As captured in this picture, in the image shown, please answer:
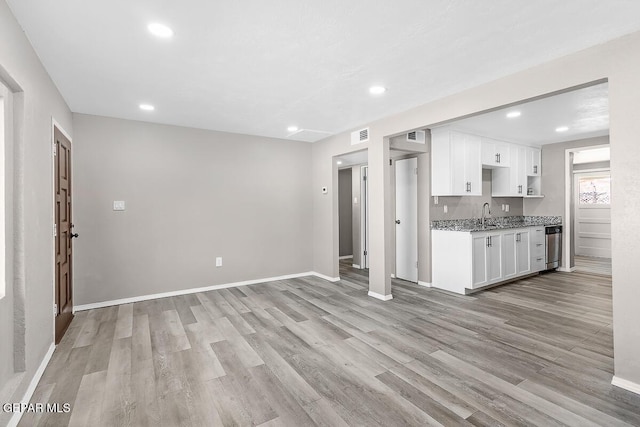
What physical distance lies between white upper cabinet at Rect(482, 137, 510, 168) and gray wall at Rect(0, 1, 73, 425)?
18.9ft

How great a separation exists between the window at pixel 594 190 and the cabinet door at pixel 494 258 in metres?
4.82

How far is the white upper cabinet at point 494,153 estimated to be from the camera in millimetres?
5238

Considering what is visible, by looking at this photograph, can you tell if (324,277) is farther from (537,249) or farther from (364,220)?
(537,249)

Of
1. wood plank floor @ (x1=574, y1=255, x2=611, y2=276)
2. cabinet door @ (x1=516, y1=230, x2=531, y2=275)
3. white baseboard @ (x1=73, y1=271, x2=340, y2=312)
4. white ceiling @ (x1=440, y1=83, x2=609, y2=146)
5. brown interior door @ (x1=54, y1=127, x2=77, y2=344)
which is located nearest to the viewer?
brown interior door @ (x1=54, y1=127, x2=77, y2=344)

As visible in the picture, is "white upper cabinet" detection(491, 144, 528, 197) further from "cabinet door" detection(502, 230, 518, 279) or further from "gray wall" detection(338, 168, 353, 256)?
"gray wall" detection(338, 168, 353, 256)

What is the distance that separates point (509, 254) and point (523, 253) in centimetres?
47

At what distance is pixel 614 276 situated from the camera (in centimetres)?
220

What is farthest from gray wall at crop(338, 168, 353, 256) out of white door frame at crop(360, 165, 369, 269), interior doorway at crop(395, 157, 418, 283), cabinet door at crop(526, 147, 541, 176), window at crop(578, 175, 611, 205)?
window at crop(578, 175, 611, 205)

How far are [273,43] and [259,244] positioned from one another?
11.5ft

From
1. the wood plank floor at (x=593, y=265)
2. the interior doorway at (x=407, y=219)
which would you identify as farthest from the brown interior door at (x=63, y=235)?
the wood plank floor at (x=593, y=265)

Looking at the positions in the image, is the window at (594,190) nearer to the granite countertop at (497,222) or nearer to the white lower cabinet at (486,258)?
the granite countertop at (497,222)

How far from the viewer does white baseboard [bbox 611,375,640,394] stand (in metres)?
2.08

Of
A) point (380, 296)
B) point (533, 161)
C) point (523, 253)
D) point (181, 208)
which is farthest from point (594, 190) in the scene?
point (181, 208)

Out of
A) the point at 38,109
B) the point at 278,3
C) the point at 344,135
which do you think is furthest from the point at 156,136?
the point at 278,3
